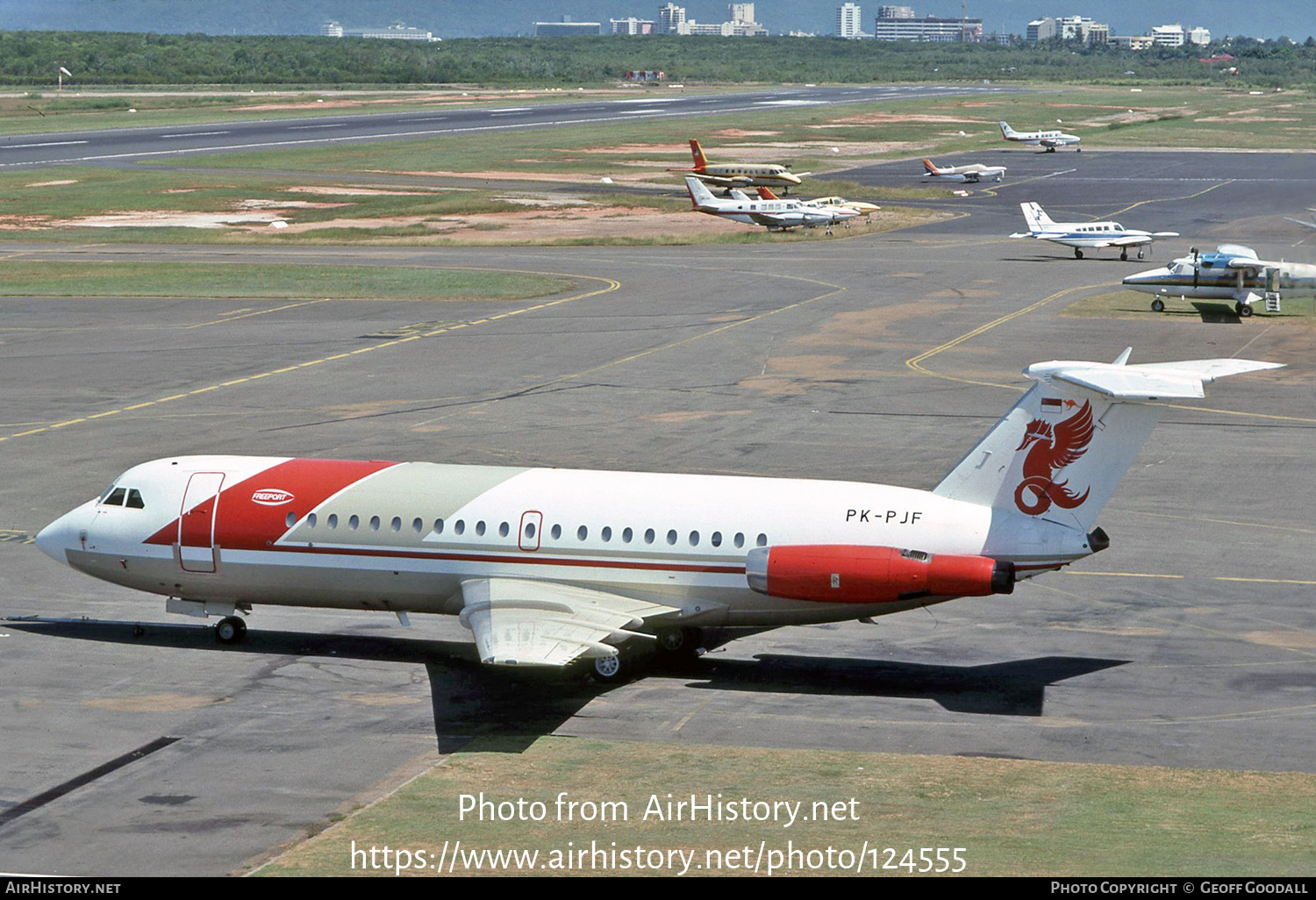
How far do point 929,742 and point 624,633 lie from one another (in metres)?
5.94

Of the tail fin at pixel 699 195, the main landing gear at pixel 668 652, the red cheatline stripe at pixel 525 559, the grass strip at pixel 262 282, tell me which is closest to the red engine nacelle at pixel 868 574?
the red cheatline stripe at pixel 525 559

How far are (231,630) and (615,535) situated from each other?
9.15 m

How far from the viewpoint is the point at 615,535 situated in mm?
30750

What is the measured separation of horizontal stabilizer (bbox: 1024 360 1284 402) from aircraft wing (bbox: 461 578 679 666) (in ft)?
28.2

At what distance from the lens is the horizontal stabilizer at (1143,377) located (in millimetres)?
27953

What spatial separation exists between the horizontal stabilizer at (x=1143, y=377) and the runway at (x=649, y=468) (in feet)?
19.3

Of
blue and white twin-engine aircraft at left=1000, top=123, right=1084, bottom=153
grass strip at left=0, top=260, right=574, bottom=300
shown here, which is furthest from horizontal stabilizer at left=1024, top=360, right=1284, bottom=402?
blue and white twin-engine aircraft at left=1000, top=123, right=1084, bottom=153

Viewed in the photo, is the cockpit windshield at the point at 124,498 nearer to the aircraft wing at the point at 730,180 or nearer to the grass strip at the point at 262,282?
the grass strip at the point at 262,282

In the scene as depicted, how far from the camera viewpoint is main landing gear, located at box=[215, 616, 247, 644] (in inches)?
1331

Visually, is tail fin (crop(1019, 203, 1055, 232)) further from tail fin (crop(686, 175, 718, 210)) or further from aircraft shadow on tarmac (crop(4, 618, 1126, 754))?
aircraft shadow on tarmac (crop(4, 618, 1126, 754))

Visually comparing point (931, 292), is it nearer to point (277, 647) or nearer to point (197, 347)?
point (197, 347)

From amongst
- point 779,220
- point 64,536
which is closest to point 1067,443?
point 64,536

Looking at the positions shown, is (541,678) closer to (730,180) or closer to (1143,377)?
(1143,377)

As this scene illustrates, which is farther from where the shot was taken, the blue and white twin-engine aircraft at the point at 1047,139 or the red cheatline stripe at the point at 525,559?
the blue and white twin-engine aircraft at the point at 1047,139
